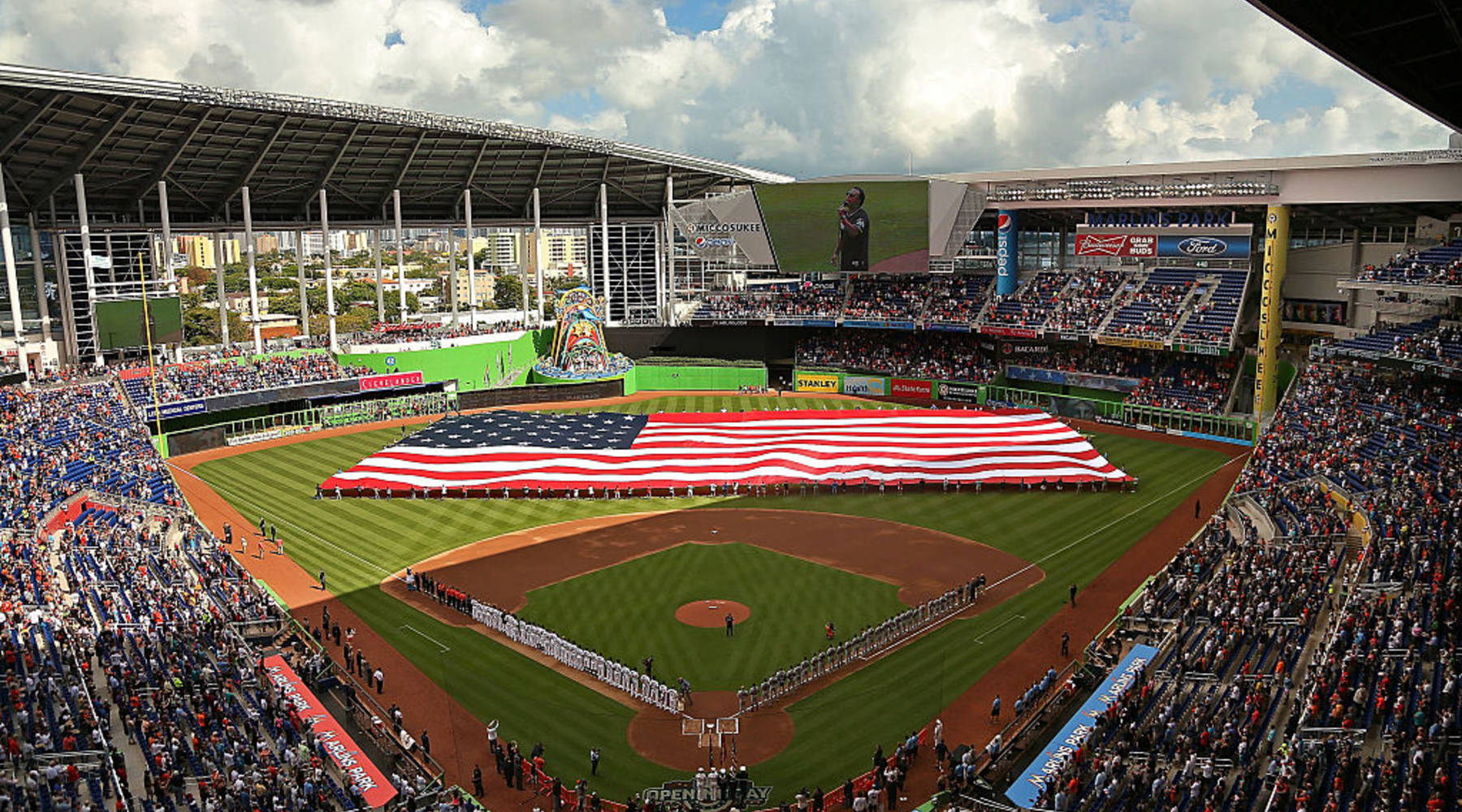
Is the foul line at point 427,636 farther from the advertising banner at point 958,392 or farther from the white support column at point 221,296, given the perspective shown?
the advertising banner at point 958,392

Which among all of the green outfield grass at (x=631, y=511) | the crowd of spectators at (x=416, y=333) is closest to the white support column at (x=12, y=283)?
the green outfield grass at (x=631, y=511)

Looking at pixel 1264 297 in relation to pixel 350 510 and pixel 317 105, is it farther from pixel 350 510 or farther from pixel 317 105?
pixel 317 105

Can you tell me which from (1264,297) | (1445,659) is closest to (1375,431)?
(1264,297)

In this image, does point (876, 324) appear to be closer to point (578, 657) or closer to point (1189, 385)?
point (1189, 385)

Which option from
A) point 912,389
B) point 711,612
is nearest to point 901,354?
point 912,389

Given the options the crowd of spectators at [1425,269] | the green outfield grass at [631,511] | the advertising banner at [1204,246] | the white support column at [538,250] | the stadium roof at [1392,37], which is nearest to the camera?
the stadium roof at [1392,37]

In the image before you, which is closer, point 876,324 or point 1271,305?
point 1271,305
